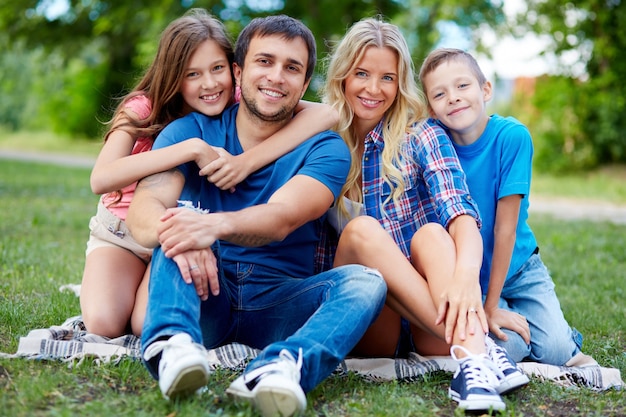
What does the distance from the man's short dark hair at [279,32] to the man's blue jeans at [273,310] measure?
43.0 inches

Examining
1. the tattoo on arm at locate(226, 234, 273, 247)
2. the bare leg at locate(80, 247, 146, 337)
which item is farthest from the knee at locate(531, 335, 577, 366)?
the bare leg at locate(80, 247, 146, 337)

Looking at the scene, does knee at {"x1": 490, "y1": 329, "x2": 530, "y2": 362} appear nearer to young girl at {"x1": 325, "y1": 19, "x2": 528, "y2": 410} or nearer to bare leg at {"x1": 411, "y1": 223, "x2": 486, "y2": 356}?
young girl at {"x1": 325, "y1": 19, "x2": 528, "y2": 410}

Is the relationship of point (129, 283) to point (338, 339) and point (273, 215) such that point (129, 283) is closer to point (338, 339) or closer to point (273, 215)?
point (273, 215)

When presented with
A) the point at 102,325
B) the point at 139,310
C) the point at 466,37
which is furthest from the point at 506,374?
the point at 466,37

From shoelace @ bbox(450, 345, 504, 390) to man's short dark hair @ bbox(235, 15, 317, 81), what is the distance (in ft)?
5.32

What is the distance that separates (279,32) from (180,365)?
1.75 meters

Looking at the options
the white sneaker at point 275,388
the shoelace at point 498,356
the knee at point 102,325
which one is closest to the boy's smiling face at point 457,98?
the shoelace at point 498,356

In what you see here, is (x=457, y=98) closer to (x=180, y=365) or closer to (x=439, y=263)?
(x=439, y=263)

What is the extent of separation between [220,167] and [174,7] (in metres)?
16.4

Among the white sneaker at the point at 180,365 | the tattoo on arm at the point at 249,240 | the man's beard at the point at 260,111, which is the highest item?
the man's beard at the point at 260,111

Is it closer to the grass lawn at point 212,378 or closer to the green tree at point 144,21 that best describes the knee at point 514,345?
the grass lawn at point 212,378

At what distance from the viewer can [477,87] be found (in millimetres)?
3650

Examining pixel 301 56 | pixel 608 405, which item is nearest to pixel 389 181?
pixel 301 56

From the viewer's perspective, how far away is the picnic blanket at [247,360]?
3.12m
